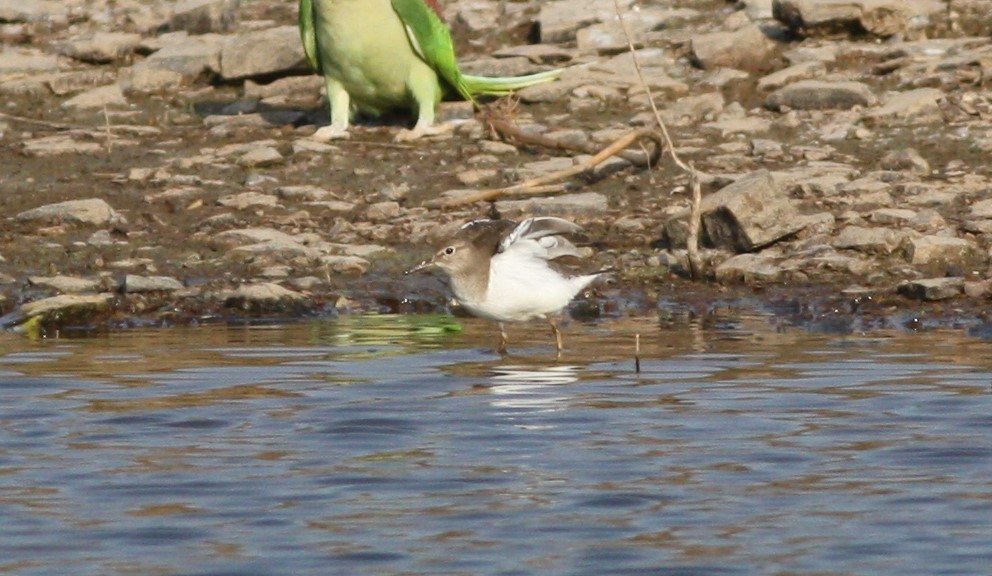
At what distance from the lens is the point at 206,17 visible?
Answer: 13.8m

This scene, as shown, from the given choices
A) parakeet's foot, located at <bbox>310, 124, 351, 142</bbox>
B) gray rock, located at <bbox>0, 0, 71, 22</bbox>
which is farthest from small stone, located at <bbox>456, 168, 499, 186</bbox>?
gray rock, located at <bbox>0, 0, 71, 22</bbox>

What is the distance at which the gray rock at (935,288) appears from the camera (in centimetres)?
898

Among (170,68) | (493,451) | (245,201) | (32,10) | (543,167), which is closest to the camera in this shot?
(493,451)

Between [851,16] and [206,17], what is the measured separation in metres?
4.44

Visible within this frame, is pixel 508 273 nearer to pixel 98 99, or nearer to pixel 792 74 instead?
pixel 792 74

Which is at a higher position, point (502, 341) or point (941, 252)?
point (941, 252)

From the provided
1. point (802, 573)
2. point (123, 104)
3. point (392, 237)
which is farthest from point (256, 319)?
point (802, 573)

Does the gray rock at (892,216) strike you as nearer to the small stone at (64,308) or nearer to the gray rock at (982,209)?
the gray rock at (982,209)

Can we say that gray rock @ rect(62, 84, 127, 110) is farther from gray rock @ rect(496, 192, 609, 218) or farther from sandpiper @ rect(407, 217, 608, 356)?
sandpiper @ rect(407, 217, 608, 356)

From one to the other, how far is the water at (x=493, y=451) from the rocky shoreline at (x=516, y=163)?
52cm

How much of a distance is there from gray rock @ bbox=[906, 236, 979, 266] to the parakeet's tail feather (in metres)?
3.40

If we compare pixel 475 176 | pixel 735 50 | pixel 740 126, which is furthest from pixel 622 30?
pixel 475 176

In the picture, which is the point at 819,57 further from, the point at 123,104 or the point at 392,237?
the point at 123,104

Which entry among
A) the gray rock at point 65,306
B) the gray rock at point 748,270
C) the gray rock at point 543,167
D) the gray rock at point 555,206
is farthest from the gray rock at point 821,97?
the gray rock at point 65,306
